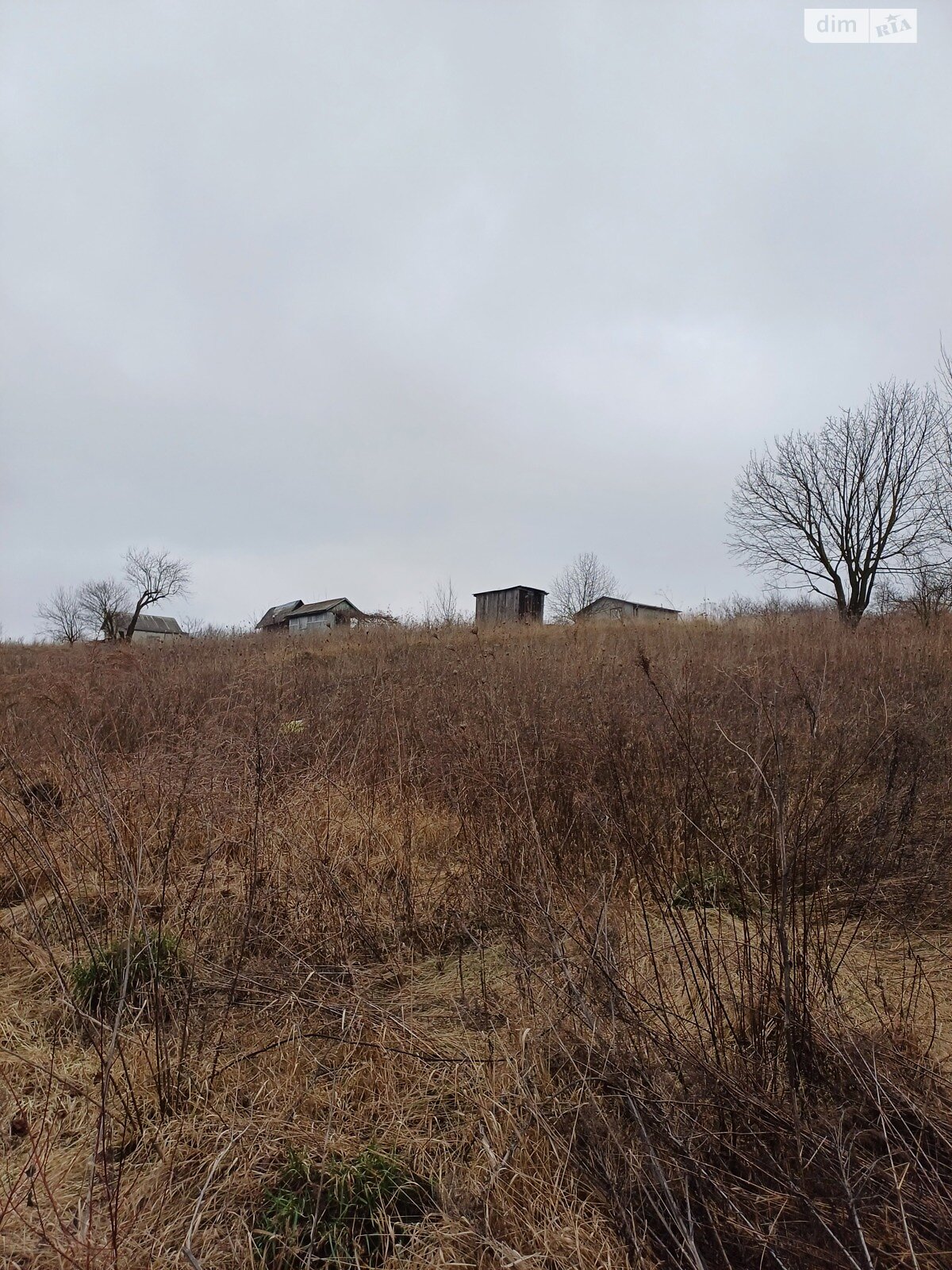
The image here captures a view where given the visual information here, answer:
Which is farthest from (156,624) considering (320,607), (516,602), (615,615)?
(615,615)

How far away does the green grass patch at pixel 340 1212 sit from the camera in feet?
4.79

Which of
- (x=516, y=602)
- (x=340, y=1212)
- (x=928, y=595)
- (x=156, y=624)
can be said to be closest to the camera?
(x=340, y=1212)

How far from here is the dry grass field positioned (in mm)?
1437

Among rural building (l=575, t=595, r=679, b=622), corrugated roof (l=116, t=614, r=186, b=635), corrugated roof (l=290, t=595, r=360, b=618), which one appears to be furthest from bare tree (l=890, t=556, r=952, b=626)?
corrugated roof (l=116, t=614, r=186, b=635)

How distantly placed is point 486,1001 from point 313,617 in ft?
111

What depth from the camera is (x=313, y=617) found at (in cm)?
3459

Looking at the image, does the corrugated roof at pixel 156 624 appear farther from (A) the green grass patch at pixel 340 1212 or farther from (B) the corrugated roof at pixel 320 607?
(A) the green grass patch at pixel 340 1212

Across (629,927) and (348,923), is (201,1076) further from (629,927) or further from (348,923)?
(629,927)

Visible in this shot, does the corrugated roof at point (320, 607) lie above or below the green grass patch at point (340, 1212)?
above

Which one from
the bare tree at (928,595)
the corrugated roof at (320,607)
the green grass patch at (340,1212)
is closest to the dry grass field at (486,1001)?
the green grass patch at (340,1212)

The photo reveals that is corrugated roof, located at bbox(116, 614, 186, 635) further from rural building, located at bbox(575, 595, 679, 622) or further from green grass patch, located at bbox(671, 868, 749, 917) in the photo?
green grass patch, located at bbox(671, 868, 749, 917)

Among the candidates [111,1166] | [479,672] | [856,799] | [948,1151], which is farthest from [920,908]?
[479,672]

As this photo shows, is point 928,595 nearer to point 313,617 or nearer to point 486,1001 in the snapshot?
point 486,1001

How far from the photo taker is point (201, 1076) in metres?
1.90
